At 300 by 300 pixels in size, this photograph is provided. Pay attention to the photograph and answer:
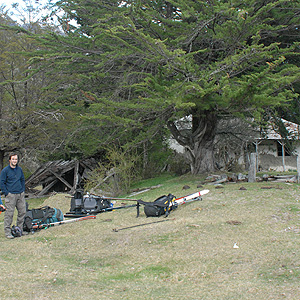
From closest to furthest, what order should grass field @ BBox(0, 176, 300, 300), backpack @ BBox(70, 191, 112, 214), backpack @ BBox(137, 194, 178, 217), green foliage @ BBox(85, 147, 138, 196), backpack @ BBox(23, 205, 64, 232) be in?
grass field @ BBox(0, 176, 300, 300) < backpack @ BBox(23, 205, 64, 232) < backpack @ BBox(137, 194, 178, 217) < backpack @ BBox(70, 191, 112, 214) < green foliage @ BBox(85, 147, 138, 196)

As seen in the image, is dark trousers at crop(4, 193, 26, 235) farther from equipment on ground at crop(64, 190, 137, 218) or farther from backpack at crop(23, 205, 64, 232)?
equipment on ground at crop(64, 190, 137, 218)

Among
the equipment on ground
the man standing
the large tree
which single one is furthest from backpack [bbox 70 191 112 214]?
the large tree

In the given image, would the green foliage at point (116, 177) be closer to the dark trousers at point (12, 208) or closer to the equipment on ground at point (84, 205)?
the equipment on ground at point (84, 205)

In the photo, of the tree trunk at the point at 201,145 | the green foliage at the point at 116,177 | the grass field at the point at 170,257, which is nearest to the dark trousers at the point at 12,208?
the grass field at the point at 170,257

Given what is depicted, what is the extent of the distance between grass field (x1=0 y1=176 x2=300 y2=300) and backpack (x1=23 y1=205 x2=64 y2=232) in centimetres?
23

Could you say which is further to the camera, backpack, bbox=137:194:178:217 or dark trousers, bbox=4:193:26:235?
backpack, bbox=137:194:178:217

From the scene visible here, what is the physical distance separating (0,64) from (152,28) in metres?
9.42

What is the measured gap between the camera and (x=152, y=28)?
1295cm

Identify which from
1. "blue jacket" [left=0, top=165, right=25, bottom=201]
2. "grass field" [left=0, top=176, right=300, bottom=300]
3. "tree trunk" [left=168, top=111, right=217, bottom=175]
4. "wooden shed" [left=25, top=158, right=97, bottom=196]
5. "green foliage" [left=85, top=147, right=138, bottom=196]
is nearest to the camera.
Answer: "grass field" [left=0, top=176, right=300, bottom=300]

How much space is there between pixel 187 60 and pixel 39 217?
6378 millimetres

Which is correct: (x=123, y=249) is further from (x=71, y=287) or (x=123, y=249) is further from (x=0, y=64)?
(x=0, y=64)

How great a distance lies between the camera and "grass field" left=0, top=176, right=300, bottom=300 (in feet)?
15.7

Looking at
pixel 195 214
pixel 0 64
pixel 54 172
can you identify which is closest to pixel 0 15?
pixel 0 64


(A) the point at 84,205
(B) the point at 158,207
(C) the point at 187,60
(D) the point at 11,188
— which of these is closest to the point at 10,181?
(D) the point at 11,188
